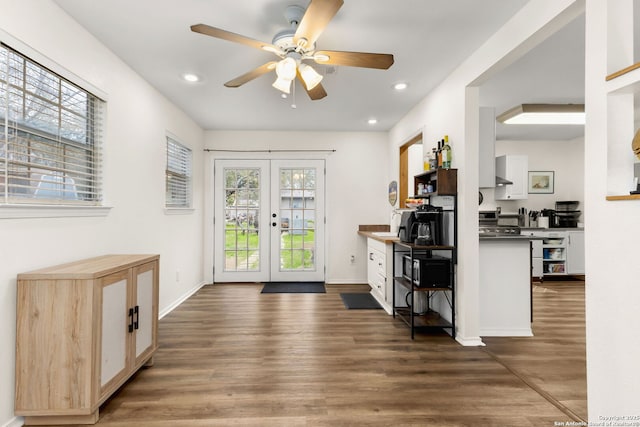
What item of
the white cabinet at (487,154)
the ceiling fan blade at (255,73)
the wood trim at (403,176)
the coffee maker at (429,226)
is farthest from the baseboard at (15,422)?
the wood trim at (403,176)

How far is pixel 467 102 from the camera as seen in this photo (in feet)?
9.42

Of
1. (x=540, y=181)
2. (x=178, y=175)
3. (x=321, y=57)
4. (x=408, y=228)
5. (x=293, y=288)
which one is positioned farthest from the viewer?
(x=540, y=181)

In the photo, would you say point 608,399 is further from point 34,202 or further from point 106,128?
point 106,128

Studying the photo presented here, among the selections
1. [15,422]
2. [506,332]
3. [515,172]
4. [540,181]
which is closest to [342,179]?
[515,172]

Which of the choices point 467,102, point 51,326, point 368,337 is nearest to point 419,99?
point 467,102

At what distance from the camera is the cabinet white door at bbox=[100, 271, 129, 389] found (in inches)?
74.2

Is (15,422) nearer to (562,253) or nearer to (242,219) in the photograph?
(242,219)

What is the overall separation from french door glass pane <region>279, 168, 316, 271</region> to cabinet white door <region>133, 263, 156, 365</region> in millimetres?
2988

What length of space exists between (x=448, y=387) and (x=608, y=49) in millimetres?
2100

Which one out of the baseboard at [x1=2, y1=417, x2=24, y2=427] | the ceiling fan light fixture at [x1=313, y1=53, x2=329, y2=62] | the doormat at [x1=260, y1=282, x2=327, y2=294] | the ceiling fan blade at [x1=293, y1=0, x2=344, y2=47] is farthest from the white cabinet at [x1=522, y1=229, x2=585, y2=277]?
the baseboard at [x1=2, y1=417, x2=24, y2=427]

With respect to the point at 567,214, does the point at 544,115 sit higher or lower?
higher

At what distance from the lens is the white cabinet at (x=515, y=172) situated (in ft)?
17.4

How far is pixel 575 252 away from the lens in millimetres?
5570

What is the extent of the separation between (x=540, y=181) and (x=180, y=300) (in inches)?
252
